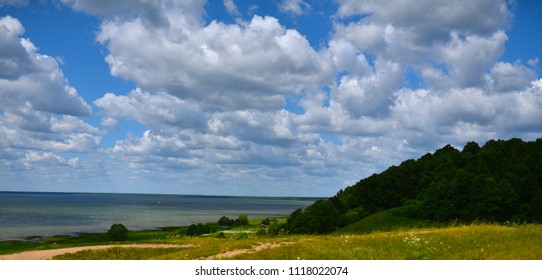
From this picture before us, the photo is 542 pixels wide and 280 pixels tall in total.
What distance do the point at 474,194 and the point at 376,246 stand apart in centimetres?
6506

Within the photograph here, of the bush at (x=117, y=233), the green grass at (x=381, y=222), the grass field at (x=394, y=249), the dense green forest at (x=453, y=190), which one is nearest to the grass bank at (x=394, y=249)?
the grass field at (x=394, y=249)

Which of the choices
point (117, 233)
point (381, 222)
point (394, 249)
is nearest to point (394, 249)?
point (394, 249)

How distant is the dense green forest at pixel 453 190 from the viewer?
76312mm

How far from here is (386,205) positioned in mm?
102938

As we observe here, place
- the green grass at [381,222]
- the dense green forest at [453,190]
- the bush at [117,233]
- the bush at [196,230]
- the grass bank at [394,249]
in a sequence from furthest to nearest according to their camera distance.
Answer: the bush at [196,230]
the bush at [117,233]
the green grass at [381,222]
the dense green forest at [453,190]
the grass bank at [394,249]

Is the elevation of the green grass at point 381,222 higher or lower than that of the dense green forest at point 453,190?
lower

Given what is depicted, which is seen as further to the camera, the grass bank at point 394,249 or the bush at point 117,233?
the bush at point 117,233

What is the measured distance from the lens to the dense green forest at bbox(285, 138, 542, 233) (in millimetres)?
76312

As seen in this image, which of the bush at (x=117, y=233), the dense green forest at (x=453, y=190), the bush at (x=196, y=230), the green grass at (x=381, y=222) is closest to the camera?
the dense green forest at (x=453, y=190)

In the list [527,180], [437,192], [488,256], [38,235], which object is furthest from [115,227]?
[488,256]

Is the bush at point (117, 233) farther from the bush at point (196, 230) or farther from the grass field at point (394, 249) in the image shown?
the grass field at point (394, 249)

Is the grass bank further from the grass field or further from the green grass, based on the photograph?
the green grass

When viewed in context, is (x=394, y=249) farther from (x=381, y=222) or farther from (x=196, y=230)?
(x=196, y=230)
